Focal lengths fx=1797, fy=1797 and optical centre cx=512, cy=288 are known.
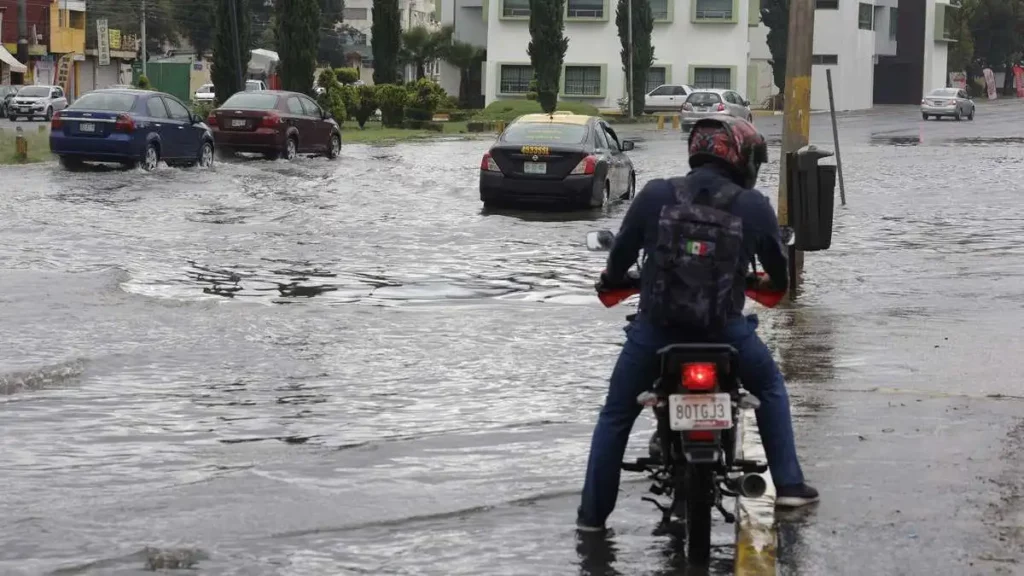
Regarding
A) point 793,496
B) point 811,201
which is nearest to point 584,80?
point 811,201

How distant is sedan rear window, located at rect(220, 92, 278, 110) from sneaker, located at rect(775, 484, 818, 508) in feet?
104

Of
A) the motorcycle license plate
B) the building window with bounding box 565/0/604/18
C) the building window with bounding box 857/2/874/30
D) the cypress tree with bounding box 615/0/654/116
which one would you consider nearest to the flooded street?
the motorcycle license plate

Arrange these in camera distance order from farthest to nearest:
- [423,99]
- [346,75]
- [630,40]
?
[630,40] → [423,99] → [346,75]

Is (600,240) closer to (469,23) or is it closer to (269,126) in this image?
(269,126)

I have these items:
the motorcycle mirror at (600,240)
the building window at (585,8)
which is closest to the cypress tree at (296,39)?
the building window at (585,8)

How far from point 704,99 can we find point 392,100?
12.4 meters

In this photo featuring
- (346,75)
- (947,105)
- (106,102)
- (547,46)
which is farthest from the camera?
(547,46)

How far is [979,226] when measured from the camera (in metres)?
23.7

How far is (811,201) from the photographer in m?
14.2

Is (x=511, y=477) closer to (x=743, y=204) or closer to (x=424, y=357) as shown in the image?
(x=743, y=204)

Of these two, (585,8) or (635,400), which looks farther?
(585,8)

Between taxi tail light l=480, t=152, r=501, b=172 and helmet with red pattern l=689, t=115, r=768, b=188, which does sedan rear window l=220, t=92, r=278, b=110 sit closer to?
taxi tail light l=480, t=152, r=501, b=172

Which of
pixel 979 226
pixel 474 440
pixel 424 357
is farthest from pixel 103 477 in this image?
pixel 979 226

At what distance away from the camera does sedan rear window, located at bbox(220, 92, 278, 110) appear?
38.2 m
